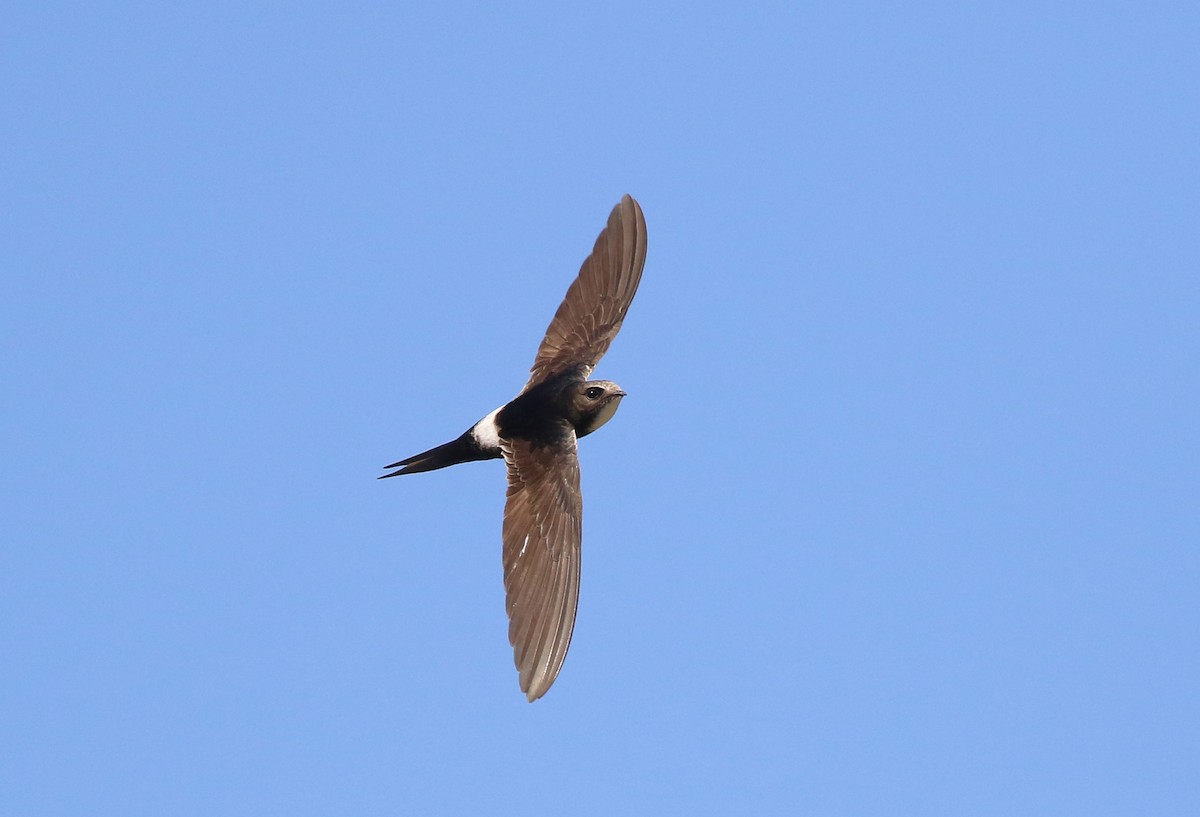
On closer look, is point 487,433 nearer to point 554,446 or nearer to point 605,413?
point 554,446

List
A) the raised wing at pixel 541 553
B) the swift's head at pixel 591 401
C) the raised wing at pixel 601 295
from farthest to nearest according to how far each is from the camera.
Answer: the raised wing at pixel 601 295, the swift's head at pixel 591 401, the raised wing at pixel 541 553

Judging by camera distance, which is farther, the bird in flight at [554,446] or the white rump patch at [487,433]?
the white rump patch at [487,433]

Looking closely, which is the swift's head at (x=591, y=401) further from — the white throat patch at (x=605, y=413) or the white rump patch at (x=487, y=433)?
the white rump patch at (x=487, y=433)

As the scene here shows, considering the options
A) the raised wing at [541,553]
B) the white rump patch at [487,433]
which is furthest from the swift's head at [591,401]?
the white rump patch at [487,433]

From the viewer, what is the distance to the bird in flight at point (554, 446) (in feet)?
29.9

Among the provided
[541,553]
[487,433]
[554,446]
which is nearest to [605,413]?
[554,446]

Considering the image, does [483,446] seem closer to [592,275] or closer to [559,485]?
[559,485]

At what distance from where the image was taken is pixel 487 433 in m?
10.5

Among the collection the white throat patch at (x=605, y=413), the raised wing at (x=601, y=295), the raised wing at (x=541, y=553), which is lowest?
the raised wing at (x=541, y=553)

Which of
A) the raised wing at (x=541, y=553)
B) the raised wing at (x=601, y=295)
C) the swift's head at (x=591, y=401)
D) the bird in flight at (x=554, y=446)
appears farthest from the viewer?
the raised wing at (x=601, y=295)

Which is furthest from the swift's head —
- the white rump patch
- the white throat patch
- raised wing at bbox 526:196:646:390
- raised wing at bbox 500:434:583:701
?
raised wing at bbox 526:196:646:390

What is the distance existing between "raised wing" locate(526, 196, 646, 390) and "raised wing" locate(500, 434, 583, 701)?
1.08m

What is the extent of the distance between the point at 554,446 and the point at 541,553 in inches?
34.9

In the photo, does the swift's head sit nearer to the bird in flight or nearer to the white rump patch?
the bird in flight
